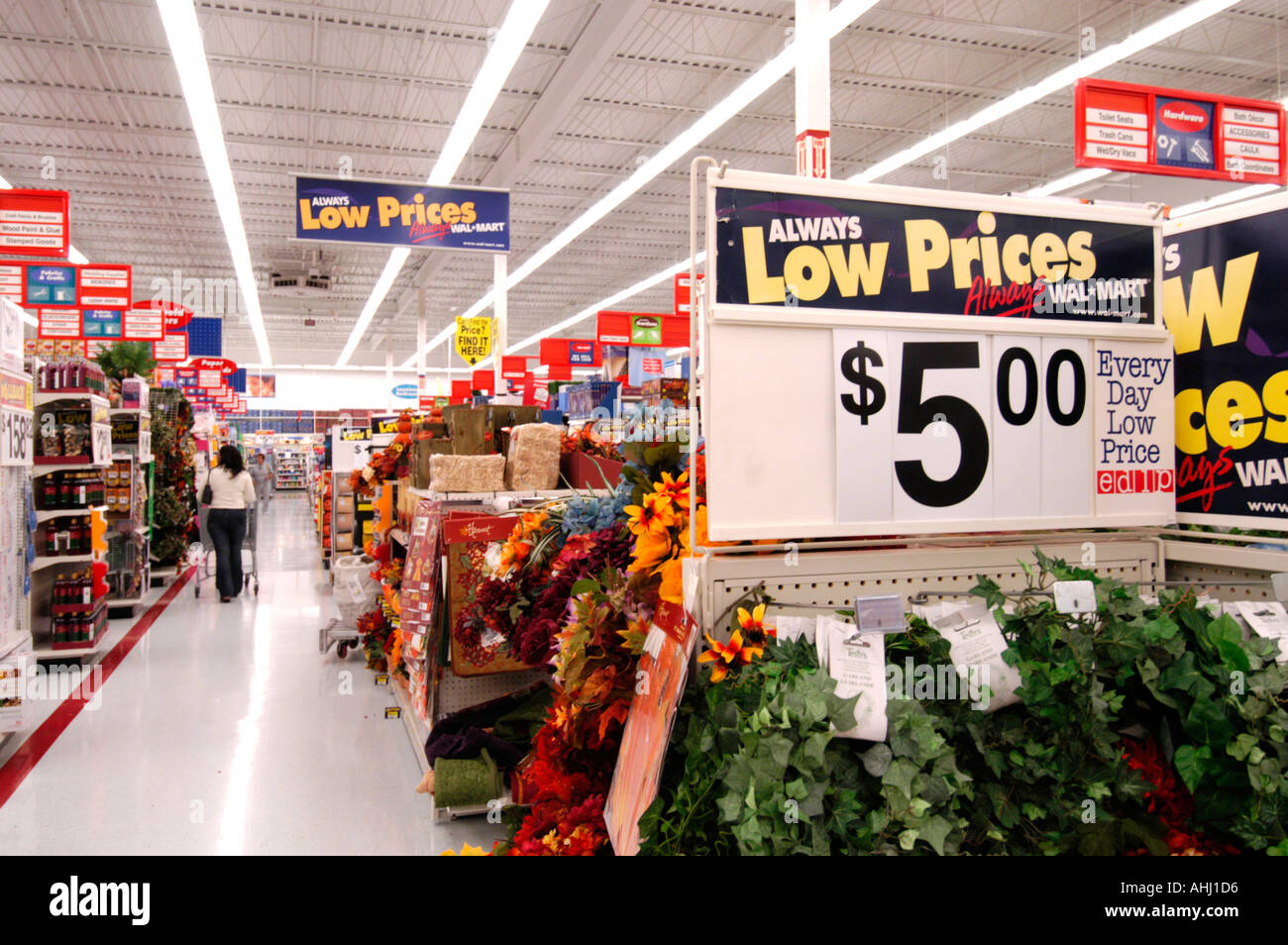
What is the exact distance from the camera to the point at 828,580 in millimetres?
1789

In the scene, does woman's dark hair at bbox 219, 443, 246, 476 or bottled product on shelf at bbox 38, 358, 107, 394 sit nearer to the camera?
bottled product on shelf at bbox 38, 358, 107, 394

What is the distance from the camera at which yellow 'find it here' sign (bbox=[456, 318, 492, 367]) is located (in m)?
15.0

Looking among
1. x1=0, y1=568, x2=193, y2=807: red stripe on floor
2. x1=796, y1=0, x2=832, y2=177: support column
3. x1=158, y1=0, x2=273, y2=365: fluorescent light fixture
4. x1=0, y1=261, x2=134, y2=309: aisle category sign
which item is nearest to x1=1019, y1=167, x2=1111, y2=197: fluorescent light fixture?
x1=796, y1=0, x2=832, y2=177: support column

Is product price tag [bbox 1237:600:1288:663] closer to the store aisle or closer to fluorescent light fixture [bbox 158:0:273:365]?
the store aisle

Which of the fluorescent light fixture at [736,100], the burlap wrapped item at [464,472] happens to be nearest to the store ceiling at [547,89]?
the fluorescent light fixture at [736,100]

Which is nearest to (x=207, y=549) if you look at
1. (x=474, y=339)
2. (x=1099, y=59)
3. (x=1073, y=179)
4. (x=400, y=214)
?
(x=400, y=214)

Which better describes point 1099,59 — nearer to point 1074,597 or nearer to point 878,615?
point 1074,597

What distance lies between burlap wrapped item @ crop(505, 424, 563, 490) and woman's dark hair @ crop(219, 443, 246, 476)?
547 cm

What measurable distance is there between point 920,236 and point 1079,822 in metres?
1.20

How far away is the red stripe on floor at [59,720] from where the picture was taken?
3.98 metres

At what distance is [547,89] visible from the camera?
9.77 meters

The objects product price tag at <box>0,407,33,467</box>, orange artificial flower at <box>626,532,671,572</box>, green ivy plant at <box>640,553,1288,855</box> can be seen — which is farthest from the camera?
product price tag at <box>0,407,33,467</box>

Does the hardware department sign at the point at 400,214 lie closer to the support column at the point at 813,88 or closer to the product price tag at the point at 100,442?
the product price tag at the point at 100,442
